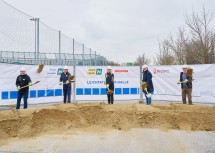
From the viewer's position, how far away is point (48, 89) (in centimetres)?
1414

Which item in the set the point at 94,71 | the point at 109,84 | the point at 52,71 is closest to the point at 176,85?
the point at 109,84

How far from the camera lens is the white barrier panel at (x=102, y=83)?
14.9 meters

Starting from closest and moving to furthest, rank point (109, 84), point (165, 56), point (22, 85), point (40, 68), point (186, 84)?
point (22, 85)
point (186, 84)
point (109, 84)
point (40, 68)
point (165, 56)

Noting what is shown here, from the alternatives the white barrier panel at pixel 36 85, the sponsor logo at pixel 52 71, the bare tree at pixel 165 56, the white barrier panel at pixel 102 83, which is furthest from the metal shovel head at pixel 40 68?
the bare tree at pixel 165 56

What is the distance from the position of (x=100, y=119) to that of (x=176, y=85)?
6.95m

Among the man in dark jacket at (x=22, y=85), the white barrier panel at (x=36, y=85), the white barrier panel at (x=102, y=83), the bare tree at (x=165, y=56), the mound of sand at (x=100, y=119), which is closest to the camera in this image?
the mound of sand at (x=100, y=119)

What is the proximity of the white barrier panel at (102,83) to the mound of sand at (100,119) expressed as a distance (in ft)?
18.8

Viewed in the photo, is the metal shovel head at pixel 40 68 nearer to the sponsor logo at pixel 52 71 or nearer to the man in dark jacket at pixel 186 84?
the sponsor logo at pixel 52 71

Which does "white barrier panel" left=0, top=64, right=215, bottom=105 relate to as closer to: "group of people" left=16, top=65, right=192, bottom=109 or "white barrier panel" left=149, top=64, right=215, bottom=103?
"white barrier panel" left=149, top=64, right=215, bottom=103

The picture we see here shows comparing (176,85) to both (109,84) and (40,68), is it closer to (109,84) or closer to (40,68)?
(109,84)

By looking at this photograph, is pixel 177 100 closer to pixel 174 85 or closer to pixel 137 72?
pixel 174 85

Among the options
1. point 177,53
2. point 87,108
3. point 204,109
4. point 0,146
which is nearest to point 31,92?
point 87,108

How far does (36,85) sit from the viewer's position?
45.1 feet

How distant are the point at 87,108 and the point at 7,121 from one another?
2596mm
